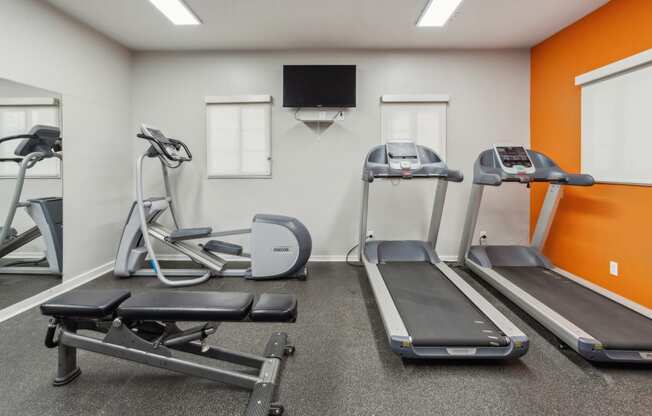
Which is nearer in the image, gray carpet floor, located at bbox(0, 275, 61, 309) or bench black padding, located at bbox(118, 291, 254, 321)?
bench black padding, located at bbox(118, 291, 254, 321)

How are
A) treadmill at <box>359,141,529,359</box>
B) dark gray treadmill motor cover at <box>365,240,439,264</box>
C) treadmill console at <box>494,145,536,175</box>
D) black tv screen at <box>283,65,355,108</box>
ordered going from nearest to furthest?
treadmill at <box>359,141,529,359</box> < treadmill console at <box>494,145,536,175</box> < dark gray treadmill motor cover at <box>365,240,439,264</box> < black tv screen at <box>283,65,355,108</box>

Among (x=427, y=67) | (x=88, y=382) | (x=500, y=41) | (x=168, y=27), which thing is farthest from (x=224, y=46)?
(x=88, y=382)

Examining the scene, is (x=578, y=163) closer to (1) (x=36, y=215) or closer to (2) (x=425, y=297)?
(2) (x=425, y=297)

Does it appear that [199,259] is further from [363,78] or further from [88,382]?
[363,78]

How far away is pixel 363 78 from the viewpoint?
4078mm

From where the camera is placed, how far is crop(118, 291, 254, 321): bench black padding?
1.53m

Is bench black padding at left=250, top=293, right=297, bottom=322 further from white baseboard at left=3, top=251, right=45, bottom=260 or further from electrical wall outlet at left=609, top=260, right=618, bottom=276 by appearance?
electrical wall outlet at left=609, top=260, right=618, bottom=276

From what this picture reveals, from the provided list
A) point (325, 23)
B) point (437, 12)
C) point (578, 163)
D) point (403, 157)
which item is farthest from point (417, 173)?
point (325, 23)

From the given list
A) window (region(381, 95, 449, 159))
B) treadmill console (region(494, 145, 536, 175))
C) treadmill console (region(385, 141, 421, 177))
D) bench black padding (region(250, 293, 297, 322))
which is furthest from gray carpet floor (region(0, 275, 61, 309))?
treadmill console (region(494, 145, 536, 175))

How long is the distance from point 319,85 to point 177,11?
1.69 metres

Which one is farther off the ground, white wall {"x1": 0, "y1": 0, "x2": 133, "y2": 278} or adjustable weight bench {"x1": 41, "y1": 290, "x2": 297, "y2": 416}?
white wall {"x1": 0, "y1": 0, "x2": 133, "y2": 278}

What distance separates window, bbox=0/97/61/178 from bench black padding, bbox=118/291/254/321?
206cm

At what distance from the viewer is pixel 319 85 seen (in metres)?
3.91

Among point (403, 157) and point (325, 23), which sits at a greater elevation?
point (325, 23)
